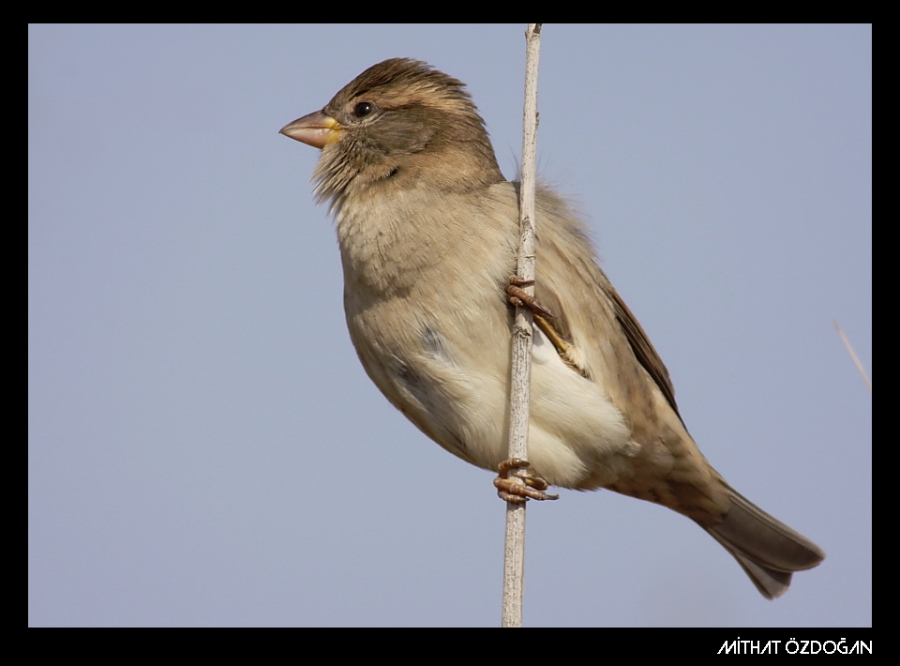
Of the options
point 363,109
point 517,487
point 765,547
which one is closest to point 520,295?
point 517,487

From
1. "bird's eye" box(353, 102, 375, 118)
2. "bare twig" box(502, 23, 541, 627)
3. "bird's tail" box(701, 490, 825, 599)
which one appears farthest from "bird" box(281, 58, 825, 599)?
"bird's tail" box(701, 490, 825, 599)

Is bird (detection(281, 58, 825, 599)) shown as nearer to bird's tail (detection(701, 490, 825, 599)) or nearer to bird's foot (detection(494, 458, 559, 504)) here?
bird's foot (detection(494, 458, 559, 504))

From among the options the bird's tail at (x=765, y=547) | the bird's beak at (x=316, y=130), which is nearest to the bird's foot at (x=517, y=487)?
the bird's tail at (x=765, y=547)

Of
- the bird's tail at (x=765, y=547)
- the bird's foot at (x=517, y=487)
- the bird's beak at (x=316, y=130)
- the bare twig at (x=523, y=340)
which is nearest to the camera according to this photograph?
the bare twig at (x=523, y=340)

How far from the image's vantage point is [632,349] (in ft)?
15.1

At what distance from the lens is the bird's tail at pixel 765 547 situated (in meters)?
4.93

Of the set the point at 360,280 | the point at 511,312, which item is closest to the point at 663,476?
the point at 511,312

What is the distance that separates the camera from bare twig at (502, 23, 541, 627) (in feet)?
11.1

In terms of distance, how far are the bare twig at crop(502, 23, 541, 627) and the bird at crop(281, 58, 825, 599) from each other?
0.11 metres

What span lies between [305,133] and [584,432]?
1.71 metres

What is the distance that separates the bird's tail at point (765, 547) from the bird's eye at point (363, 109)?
7.80 feet

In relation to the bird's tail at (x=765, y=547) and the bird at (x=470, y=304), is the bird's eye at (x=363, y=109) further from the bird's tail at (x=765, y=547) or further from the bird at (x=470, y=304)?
the bird's tail at (x=765, y=547)

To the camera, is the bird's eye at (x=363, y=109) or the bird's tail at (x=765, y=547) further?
the bird's tail at (x=765, y=547)
